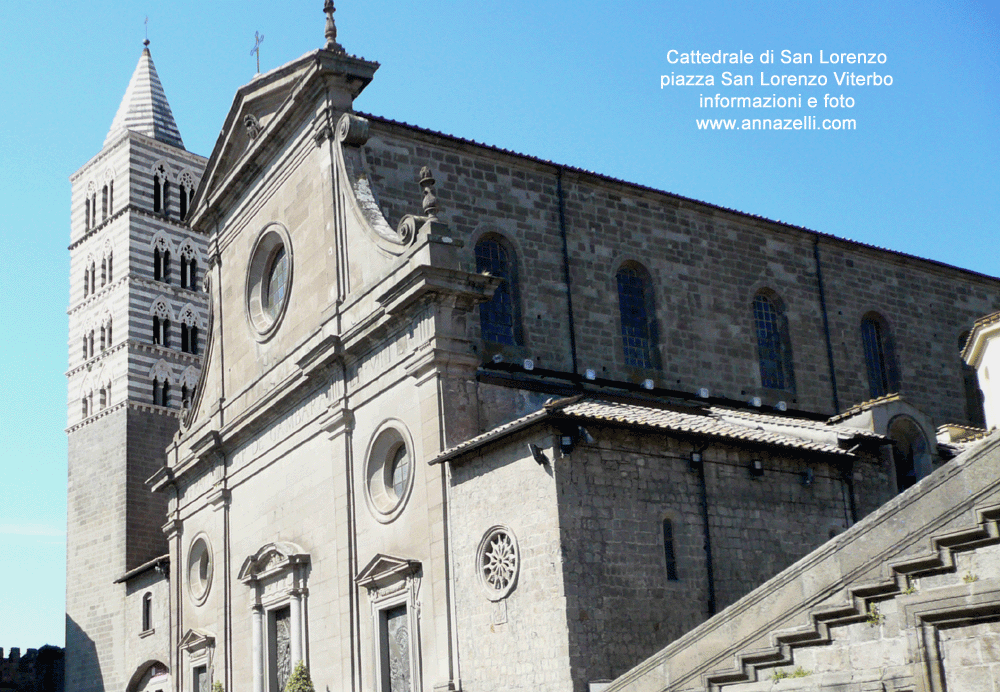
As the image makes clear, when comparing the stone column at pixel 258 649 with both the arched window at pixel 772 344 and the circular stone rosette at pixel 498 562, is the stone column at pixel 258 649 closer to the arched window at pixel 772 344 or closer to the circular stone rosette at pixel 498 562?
the circular stone rosette at pixel 498 562

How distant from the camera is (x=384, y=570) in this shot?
2088 cm

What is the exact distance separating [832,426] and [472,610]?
27.7 feet

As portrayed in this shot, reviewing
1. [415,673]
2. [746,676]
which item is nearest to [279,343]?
[415,673]

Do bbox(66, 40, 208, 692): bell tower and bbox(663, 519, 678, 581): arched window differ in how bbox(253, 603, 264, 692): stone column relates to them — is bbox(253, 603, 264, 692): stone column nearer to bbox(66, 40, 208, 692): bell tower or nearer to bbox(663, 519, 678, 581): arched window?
bbox(663, 519, 678, 581): arched window

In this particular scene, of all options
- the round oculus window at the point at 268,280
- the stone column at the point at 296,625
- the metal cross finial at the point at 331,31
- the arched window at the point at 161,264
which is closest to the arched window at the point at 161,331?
the arched window at the point at 161,264

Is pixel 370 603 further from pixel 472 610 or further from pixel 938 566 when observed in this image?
pixel 938 566

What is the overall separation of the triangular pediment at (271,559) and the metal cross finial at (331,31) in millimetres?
10485

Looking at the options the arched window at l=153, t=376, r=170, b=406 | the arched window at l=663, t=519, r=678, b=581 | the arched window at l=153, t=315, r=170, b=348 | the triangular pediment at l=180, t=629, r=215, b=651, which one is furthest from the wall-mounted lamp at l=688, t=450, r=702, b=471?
the arched window at l=153, t=315, r=170, b=348

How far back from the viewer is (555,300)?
81.0ft

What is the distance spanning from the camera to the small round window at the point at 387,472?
840 inches

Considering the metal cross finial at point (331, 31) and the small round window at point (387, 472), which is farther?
the metal cross finial at point (331, 31)

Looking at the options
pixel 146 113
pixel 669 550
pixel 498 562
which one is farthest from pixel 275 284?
pixel 146 113

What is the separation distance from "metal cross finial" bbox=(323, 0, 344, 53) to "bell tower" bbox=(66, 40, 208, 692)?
1828cm

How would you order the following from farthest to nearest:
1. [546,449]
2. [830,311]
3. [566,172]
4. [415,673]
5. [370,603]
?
[830,311]
[566,172]
[370,603]
[415,673]
[546,449]
